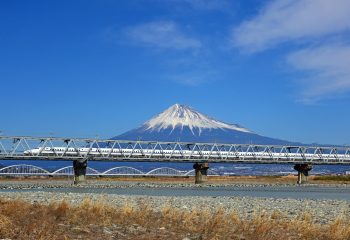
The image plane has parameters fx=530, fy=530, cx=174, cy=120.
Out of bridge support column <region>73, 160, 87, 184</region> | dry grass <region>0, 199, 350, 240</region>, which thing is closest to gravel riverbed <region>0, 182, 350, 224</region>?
dry grass <region>0, 199, 350, 240</region>

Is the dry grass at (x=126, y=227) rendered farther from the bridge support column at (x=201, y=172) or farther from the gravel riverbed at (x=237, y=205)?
the bridge support column at (x=201, y=172)

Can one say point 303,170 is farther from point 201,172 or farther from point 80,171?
point 80,171

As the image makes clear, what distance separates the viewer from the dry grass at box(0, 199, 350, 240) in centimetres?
1446

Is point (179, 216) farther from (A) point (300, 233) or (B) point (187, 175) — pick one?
(B) point (187, 175)

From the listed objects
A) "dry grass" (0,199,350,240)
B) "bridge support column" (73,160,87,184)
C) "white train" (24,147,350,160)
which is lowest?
"dry grass" (0,199,350,240)

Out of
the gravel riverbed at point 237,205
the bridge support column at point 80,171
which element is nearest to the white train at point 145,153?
the bridge support column at point 80,171

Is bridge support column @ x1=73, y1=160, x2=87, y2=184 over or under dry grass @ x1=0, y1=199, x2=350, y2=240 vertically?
over

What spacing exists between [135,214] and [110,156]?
81.3m

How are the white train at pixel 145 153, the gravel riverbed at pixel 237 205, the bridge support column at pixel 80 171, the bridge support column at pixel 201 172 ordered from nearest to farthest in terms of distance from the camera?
the gravel riverbed at pixel 237 205
the bridge support column at pixel 80 171
the white train at pixel 145 153
the bridge support column at pixel 201 172

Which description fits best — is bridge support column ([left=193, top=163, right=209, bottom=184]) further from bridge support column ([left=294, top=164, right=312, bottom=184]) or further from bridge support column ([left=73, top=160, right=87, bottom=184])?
bridge support column ([left=294, top=164, right=312, bottom=184])

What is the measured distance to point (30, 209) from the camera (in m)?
19.9

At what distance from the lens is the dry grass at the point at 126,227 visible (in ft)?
47.4

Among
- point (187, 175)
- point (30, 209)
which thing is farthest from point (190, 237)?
point (187, 175)

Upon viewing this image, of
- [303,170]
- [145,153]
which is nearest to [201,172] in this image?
[145,153]
